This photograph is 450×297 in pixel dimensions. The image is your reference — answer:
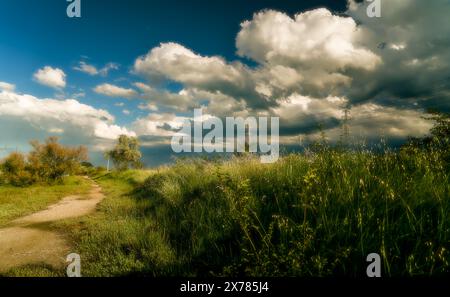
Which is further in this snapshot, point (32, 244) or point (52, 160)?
point (52, 160)

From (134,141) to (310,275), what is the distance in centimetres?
5468

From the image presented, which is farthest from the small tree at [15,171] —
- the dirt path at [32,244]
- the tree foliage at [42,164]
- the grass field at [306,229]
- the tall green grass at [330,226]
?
the tall green grass at [330,226]

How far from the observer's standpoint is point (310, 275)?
3.02 meters

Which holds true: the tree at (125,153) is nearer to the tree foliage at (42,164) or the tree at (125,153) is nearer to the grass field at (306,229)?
the tree foliage at (42,164)

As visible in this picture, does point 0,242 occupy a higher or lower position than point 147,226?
lower

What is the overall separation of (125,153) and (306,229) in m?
52.3

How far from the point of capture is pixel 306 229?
3201 mm

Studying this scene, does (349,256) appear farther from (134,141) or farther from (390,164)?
(134,141)

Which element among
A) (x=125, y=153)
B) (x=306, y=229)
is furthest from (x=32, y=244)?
(x=125, y=153)

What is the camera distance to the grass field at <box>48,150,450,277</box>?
304 centimetres

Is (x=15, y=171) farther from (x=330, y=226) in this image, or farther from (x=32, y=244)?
(x=330, y=226)

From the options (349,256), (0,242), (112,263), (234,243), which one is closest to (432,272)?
(349,256)

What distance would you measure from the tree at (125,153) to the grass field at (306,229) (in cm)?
4694

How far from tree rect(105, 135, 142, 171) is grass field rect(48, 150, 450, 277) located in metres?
46.9
